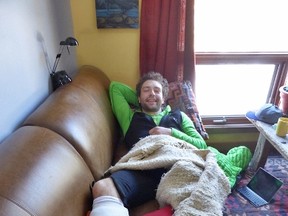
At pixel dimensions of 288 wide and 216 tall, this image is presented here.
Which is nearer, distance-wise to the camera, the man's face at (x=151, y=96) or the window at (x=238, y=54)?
the man's face at (x=151, y=96)

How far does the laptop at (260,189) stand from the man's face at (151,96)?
81cm

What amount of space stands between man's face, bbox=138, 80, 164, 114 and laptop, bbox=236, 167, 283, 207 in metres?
0.81

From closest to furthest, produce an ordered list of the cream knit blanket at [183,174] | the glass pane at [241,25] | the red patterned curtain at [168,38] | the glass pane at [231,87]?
the cream knit blanket at [183,174] < the red patterned curtain at [168,38] < the glass pane at [241,25] < the glass pane at [231,87]

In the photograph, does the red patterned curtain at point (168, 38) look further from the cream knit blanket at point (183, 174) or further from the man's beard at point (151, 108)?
the cream knit blanket at point (183, 174)

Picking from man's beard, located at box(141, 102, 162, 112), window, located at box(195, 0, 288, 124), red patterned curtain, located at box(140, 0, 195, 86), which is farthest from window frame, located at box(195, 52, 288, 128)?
man's beard, located at box(141, 102, 162, 112)

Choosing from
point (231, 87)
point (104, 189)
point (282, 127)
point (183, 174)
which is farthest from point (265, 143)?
point (104, 189)

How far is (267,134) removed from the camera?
71.1 inches

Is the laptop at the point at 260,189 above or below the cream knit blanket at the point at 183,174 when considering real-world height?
below

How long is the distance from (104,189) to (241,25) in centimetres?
178

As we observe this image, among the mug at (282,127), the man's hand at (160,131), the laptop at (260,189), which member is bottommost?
the laptop at (260,189)

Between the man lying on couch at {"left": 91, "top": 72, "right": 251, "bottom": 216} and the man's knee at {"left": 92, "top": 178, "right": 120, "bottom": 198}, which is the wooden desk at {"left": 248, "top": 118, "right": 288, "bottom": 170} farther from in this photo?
the man's knee at {"left": 92, "top": 178, "right": 120, "bottom": 198}

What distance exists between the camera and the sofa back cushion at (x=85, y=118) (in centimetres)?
121

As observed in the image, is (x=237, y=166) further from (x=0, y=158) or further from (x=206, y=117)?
(x=0, y=158)

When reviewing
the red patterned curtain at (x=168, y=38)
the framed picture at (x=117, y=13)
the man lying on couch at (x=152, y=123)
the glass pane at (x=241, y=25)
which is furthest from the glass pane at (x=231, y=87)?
the framed picture at (x=117, y=13)
